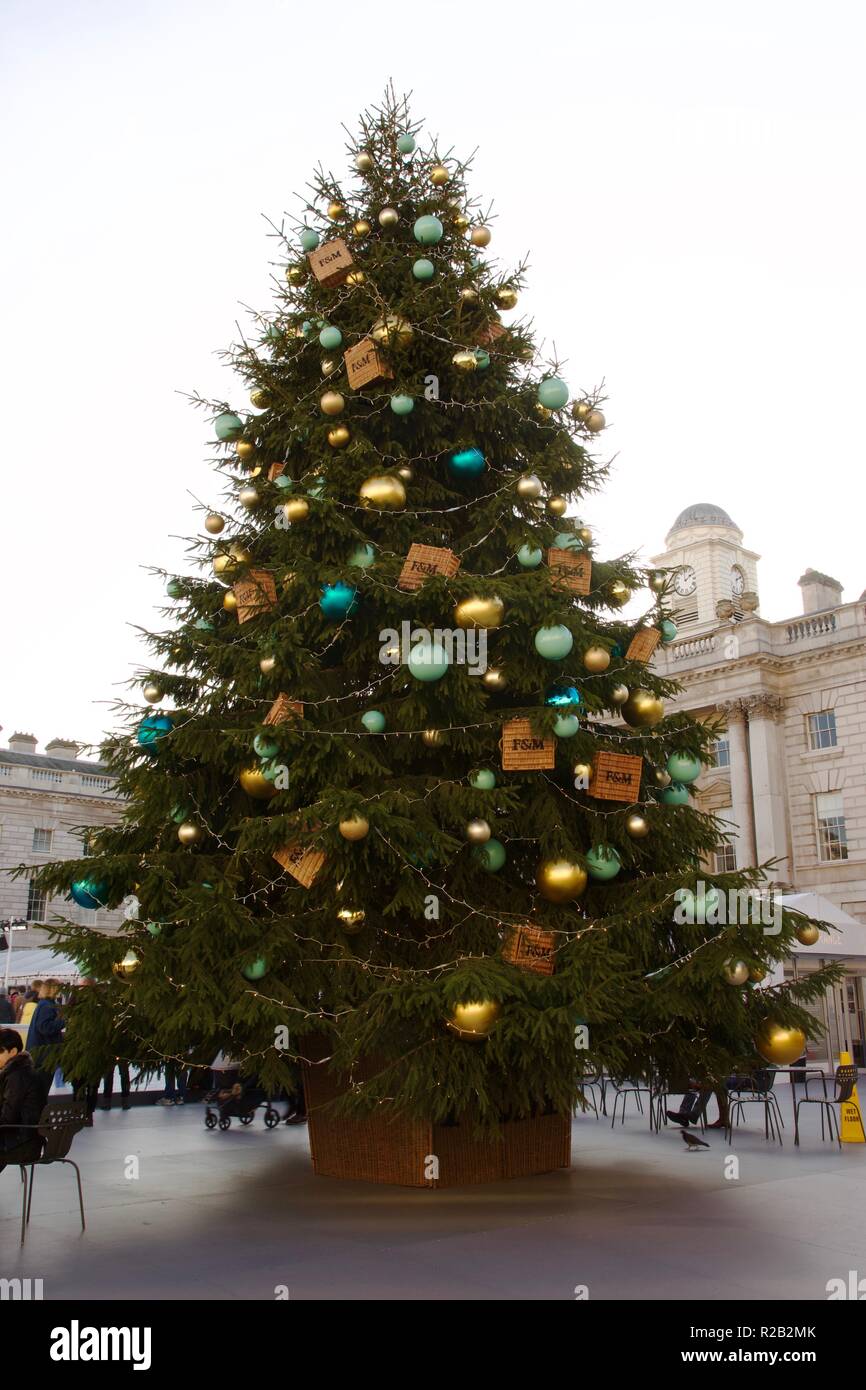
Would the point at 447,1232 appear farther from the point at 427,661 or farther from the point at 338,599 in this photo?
the point at 338,599

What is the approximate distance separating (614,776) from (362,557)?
288cm

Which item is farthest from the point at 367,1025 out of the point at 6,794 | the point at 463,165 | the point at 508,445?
the point at 6,794

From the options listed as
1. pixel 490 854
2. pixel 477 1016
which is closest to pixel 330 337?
pixel 490 854

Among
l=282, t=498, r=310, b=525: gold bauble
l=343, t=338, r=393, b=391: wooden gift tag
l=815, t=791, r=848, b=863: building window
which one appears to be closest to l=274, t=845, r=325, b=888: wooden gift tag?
l=282, t=498, r=310, b=525: gold bauble

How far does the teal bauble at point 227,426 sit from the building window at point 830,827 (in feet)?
104

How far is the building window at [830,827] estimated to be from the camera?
37094mm

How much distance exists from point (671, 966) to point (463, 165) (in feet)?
28.1

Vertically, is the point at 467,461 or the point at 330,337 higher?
the point at 330,337

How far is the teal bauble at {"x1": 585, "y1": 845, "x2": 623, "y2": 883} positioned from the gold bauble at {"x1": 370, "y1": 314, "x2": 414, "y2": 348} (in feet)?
16.3

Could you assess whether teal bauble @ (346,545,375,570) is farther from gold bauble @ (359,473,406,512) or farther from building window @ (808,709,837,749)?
building window @ (808,709,837,749)

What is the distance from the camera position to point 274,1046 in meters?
8.16

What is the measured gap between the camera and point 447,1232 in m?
7.39

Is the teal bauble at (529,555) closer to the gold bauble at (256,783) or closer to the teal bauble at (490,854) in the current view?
the teal bauble at (490,854)

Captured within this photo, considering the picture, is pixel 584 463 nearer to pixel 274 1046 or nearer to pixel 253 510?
pixel 253 510
